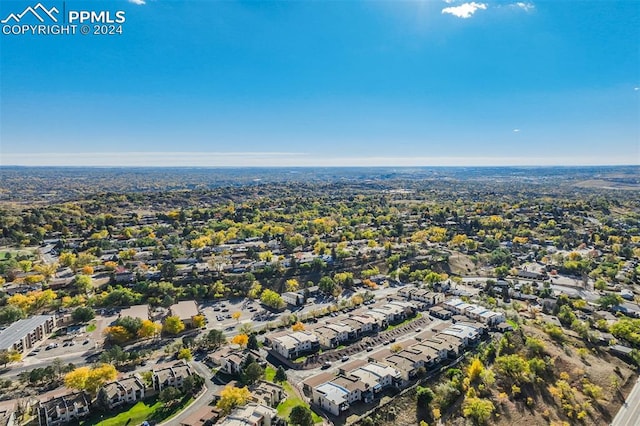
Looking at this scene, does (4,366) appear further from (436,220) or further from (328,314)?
(436,220)

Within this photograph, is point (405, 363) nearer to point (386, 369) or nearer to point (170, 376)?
point (386, 369)

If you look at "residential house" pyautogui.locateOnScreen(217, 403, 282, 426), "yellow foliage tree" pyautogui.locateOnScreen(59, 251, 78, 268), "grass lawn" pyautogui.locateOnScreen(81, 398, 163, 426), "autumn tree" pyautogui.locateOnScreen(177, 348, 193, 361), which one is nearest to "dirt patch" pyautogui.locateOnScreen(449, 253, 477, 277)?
"autumn tree" pyautogui.locateOnScreen(177, 348, 193, 361)

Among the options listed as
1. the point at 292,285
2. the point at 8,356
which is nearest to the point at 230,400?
the point at 8,356

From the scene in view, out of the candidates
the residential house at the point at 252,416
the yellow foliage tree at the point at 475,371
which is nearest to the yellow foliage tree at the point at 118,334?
the residential house at the point at 252,416

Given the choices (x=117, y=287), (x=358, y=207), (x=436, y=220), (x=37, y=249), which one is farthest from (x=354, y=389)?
(x=358, y=207)

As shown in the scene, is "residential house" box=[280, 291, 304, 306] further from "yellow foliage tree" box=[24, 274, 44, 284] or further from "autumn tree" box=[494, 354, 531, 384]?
"yellow foliage tree" box=[24, 274, 44, 284]

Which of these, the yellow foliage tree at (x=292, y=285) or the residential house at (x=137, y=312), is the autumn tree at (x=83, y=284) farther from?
the yellow foliage tree at (x=292, y=285)
